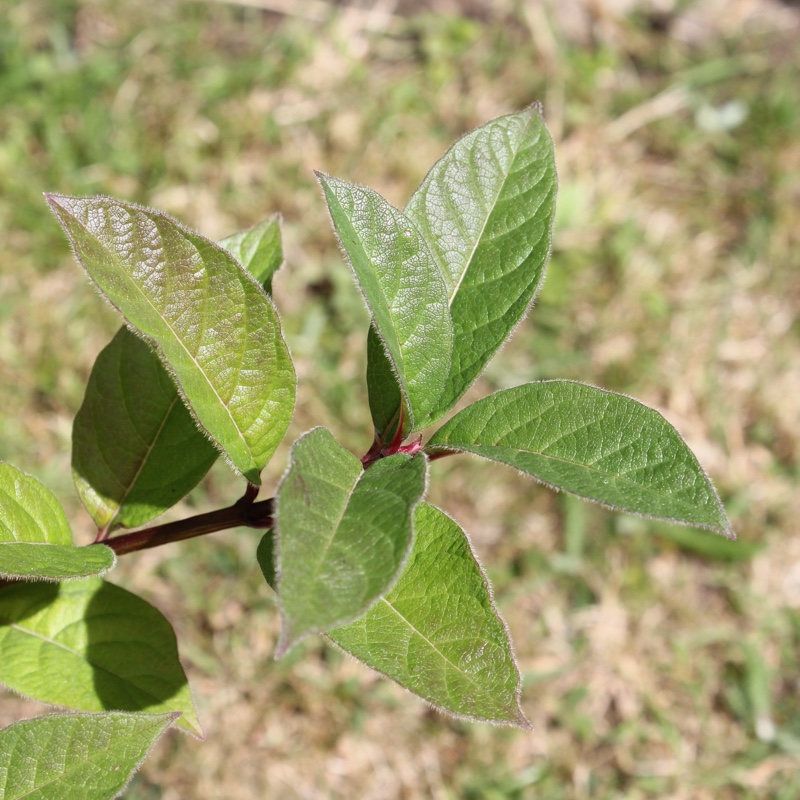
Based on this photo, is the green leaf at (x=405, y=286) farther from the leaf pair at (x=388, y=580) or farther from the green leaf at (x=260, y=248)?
the green leaf at (x=260, y=248)

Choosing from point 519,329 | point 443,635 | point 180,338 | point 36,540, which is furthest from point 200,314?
point 519,329

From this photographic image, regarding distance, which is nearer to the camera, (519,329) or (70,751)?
(70,751)

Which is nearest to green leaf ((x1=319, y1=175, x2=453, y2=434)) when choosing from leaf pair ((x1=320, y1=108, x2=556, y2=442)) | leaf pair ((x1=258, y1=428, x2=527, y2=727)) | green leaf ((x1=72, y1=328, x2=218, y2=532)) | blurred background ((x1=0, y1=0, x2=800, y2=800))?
leaf pair ((x1=320, y1=108, x2=556, y2=442))

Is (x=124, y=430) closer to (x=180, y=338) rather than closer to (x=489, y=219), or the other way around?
(x=180, y=338)

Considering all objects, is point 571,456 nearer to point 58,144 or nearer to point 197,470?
point 197,470

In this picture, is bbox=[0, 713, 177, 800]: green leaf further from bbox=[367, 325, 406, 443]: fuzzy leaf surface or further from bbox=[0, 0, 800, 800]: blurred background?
bbox=[0, 0, 800, 800]: blurred background

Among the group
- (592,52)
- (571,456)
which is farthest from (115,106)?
(571,456)

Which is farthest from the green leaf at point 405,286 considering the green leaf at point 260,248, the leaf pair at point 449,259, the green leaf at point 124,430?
the green leaf at point 124,430
